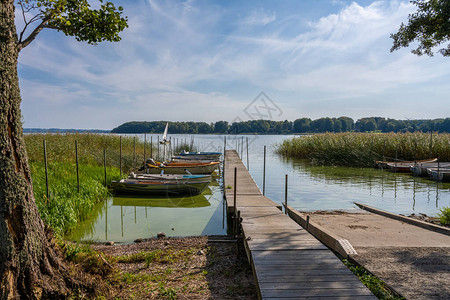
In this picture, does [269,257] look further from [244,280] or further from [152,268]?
[152,268]

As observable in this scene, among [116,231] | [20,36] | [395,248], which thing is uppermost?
[20,36]

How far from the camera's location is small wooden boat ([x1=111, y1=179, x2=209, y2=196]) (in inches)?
498

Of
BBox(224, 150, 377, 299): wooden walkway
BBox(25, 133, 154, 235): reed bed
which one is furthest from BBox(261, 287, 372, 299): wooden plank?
BBox(25, 133, 154, 235): reed bed

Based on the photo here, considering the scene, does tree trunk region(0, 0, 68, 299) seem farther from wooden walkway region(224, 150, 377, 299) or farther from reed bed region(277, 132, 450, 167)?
reed bed region(277, 132, 450, 167)

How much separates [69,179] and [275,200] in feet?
25.8

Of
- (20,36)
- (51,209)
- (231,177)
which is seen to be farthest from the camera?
(231,177)

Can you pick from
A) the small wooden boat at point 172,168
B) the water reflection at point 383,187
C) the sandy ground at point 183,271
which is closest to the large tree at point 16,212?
the sandy ground at point 183,271

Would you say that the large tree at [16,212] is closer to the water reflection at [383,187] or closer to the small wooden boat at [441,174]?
the water reflection at [383,187]

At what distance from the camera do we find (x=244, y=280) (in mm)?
4730

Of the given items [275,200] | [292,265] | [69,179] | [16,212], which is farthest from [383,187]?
[16,212]

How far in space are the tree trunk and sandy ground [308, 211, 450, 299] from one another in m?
4.34

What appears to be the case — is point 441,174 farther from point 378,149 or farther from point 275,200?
point 275,200

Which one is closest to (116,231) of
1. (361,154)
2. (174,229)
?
(174,229)

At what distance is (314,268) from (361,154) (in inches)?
866
